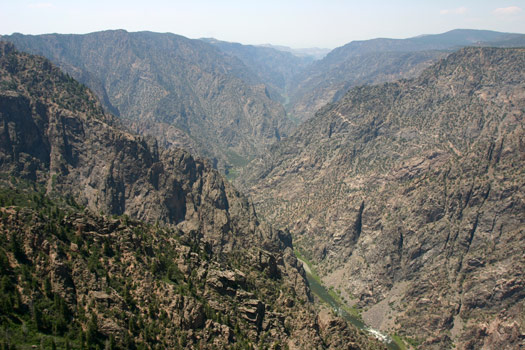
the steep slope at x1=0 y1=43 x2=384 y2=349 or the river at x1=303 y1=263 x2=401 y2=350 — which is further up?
the steep slope at x1=0 y1=43 x2=384 y2=349

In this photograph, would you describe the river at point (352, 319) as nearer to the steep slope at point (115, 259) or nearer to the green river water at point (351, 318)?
the green river water at point (351, 318)

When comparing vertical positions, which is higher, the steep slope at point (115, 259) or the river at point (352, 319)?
the steep slope at point (115, 259)

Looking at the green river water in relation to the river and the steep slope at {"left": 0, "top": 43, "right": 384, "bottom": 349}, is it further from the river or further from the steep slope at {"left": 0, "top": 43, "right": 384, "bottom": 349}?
the steep slope at {"left": 0, "top": 43, "right": 384, "bottom": 349}

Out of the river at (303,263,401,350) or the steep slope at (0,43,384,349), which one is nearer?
the steep slope at (0,43,384,349)

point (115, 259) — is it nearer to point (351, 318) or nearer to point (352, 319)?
point (352, 319)

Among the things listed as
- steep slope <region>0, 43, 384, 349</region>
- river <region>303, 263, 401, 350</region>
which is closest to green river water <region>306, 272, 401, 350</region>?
river <region>303, 263, 401, 350</region>

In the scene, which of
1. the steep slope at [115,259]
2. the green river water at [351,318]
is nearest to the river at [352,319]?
the green river water at [351,318]

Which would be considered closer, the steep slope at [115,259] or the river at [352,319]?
the steep slope at [115,259]

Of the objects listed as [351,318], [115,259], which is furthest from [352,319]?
[115,259]

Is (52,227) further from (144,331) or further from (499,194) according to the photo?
(499,194)
